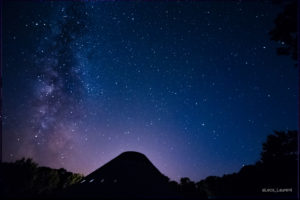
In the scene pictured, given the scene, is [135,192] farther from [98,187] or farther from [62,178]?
[62,178]

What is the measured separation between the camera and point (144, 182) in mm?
21031

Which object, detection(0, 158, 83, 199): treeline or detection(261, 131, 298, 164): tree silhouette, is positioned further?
detection(261, 131, 298, 164): tree silhouette

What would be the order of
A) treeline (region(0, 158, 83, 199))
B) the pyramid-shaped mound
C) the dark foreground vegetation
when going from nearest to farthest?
the pyramid-shaped mound < the dark foreground vegetation < treeline (region(0, 158, 83, 199))

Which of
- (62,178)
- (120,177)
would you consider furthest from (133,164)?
(62,178)

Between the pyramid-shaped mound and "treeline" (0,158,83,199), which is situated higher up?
the pyramid-shaped mound

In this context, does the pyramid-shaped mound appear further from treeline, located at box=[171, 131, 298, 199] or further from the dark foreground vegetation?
treeline, located at box=[171, 131, 298, 199]

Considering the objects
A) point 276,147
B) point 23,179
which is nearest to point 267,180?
point 276,147

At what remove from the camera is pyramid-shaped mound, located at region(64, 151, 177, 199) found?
18906 millimetres

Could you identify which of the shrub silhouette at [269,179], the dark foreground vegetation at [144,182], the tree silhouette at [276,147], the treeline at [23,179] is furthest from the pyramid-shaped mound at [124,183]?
the tree silhouette at [276,147]

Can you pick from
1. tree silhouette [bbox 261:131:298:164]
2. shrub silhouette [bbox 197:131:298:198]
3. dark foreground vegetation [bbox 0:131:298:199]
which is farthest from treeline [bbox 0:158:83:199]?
tree silhouette [bbox 261:131:298:164]

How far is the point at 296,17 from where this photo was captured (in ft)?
39.8

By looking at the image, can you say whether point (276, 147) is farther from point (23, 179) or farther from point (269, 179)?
point (23, 179)

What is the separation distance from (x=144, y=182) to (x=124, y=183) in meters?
1.89

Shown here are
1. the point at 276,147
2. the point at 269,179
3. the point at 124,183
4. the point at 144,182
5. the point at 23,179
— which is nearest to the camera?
the point at 124,183
